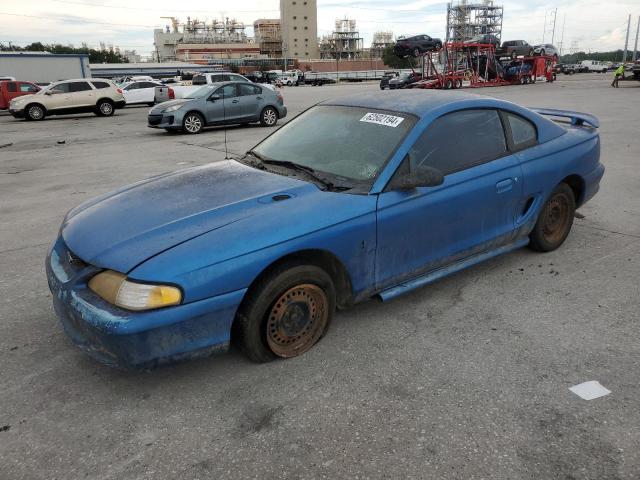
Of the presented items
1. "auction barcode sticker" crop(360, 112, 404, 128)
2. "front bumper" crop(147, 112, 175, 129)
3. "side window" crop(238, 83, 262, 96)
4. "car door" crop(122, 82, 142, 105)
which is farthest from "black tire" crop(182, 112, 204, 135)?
"car door" crop(122, 82, 142, 105)

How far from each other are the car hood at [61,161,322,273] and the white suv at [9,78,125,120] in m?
19.7

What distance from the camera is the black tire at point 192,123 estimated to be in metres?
14.0

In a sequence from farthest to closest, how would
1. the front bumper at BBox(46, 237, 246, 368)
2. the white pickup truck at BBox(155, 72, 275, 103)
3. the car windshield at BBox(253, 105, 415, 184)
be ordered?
1. the white pickup truck at BBox(155, 72, 275, 103)
2. the car windshield at BBox(253, 105, 415, 184)
3. the front bumper at BBox(46, 237, 246, 368)

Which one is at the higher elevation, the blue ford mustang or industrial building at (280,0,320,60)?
industrial building at (280,0,320,60)

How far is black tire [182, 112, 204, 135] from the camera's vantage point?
46.1 ft

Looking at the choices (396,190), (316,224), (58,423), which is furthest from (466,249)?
(58,423)

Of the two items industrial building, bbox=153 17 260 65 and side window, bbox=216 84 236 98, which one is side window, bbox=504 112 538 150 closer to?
side window, bbox=216 84 236 98

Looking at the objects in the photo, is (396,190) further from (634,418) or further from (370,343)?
(634,418)

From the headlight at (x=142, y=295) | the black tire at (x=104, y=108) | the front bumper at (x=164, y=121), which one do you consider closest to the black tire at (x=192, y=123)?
the front bumper at (x=164, y=121)

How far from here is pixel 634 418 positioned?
7.88 ft

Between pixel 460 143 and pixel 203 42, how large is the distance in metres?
153

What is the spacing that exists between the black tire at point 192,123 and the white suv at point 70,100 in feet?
29.5

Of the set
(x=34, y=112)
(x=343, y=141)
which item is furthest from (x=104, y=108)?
(x=343, y=141)

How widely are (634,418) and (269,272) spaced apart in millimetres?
1944
